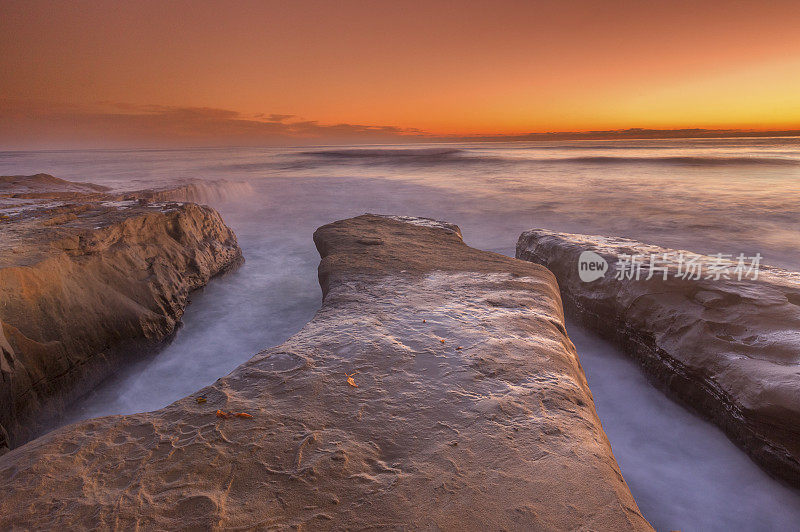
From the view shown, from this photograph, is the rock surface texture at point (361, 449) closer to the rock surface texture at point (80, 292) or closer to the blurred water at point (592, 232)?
the blurred water at point (592, 232)

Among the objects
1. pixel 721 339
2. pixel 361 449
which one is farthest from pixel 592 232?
pixel 361 449

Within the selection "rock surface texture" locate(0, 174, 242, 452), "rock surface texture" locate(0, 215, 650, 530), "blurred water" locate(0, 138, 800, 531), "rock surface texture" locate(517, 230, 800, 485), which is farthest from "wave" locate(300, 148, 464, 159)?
"rock surface texture" locate(0, 215, 650, 530)

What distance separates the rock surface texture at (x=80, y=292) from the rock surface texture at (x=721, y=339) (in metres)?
5.48

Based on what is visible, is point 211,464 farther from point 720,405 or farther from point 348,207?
point 348,207

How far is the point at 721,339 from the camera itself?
3.51m

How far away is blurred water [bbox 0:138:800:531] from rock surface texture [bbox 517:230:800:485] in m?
0.21

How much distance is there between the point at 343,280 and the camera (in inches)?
163

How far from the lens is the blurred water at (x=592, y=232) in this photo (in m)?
3.00

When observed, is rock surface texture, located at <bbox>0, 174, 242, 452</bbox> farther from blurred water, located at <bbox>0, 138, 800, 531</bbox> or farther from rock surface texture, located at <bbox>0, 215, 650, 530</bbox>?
rock surface texture, located at <bbox>0, 215, 650, 530</bbox>

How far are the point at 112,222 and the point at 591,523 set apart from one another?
6095 mm

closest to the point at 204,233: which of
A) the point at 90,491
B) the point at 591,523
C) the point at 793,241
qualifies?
the point at 90,491

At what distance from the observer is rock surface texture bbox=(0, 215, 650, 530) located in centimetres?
154

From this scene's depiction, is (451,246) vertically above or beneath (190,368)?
above

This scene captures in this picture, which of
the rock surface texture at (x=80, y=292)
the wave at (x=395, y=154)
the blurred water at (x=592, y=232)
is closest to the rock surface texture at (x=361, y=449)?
the blurred water at (x=592, y=232)
